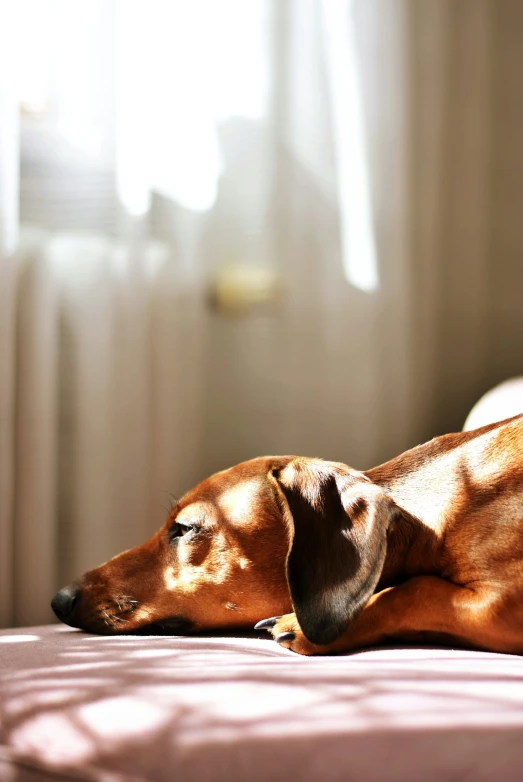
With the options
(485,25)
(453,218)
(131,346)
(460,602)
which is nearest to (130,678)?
(460,602)

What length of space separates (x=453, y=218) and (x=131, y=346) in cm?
114

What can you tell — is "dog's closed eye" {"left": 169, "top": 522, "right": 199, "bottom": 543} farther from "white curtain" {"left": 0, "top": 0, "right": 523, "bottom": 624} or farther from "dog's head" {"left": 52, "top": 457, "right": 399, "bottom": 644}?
"white curtain" {"left": 0, "top": 0, "right": 523, "bottom": 624}

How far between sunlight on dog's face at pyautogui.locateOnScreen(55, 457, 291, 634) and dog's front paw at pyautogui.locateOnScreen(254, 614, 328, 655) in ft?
0.15

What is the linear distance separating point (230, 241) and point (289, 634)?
4.06 feet

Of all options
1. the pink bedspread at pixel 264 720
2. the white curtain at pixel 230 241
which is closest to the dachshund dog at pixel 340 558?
the pink bedspread at pixel 264 720

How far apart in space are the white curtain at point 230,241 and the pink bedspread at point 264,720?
3.02 ft

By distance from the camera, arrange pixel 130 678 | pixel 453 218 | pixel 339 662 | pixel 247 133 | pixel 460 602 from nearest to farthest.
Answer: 1. pixel 130 678
2. pixel 339 662
3. pixel 460 602
4. pixel 247 133
5. pixel 453 218

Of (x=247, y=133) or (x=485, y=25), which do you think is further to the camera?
(x=485, y=25)

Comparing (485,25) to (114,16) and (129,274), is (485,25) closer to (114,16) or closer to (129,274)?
(114,16)

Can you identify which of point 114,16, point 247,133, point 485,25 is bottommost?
point 247,133

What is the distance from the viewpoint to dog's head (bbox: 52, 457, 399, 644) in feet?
4.30

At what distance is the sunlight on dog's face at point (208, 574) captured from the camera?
1.50m

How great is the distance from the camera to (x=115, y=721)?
91cm

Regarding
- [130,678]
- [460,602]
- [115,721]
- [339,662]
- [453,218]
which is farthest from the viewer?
[453,218]
